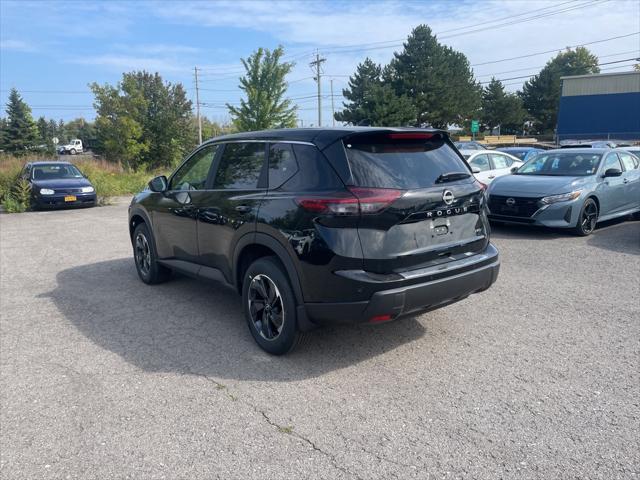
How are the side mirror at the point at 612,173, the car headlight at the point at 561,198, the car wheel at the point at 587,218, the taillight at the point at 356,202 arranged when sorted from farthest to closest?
the side mirror at the point at 612,173, the car wheel at the point at 587,218, the car headlight at the point at 561,198, the taillight at the point at 356,202

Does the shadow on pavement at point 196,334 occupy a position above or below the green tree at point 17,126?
below

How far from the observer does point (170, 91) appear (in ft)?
145

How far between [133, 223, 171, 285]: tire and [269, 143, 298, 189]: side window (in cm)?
260

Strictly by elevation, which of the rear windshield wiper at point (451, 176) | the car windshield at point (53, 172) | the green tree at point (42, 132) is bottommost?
the car windshield at point (53, 172)

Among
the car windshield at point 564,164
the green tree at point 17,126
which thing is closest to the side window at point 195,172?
the car windshield at point 564,164

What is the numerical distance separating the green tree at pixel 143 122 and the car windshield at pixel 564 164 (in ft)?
97.0

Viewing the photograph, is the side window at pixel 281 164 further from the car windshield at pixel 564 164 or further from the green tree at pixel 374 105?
the green tree at pixel 374 105

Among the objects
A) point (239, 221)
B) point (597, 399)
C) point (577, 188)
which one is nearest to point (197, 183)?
point (239, 221)

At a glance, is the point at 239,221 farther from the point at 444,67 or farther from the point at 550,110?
the point at 550,110

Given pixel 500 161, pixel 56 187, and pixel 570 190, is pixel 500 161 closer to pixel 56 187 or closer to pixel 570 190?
pixel 570 190

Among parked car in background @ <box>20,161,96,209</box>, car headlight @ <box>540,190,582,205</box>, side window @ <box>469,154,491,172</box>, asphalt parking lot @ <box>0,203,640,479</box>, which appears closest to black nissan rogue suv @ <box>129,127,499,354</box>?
asphalt parking lot @ <box>0,203,640,479</box>

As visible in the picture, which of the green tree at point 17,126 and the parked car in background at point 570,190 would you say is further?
the green tree at point 17,126

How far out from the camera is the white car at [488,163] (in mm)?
13750

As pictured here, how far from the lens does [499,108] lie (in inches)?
2635
